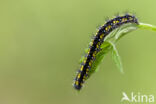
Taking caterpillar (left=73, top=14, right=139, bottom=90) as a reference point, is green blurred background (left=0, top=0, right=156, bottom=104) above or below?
below

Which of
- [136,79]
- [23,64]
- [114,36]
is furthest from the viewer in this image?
[23,64]

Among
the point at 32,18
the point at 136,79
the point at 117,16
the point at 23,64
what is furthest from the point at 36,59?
the point at 117,16

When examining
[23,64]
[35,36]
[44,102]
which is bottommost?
[44,102]

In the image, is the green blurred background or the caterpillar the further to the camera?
the green blurred background

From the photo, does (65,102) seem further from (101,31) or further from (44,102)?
(101,31)

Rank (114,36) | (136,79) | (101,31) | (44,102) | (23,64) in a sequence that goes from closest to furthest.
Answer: (114,36) < (101,31) < (136,79) < (44,102) < (23,64)
